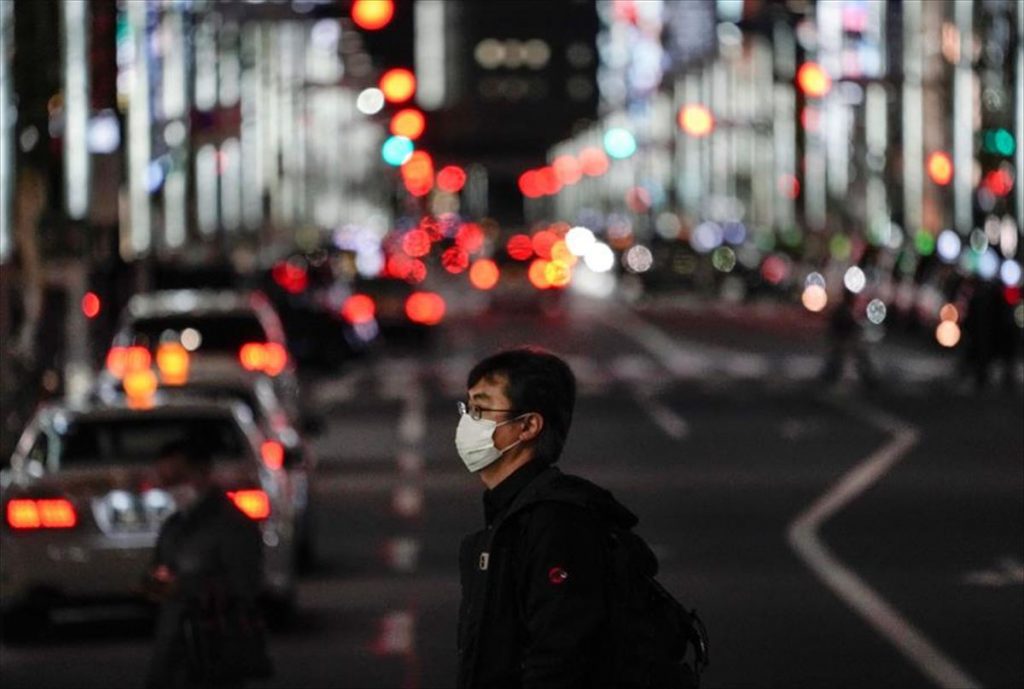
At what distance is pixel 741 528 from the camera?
22922mm

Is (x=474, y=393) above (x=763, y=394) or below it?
above

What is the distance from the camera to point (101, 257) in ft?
124

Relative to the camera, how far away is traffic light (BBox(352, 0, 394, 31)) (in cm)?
2488

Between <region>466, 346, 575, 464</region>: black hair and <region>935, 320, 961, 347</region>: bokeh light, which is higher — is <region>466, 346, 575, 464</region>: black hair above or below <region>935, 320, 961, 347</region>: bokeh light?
above

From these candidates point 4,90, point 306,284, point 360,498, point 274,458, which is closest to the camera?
point 274,458

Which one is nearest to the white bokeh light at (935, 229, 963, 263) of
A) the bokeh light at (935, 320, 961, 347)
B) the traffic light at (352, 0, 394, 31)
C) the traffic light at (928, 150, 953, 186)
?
the bokeh light at (935, 320, 961, 347)

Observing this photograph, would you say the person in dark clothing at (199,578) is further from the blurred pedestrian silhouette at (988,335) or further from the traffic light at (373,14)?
the blurred pedestrian silhouette at (988,335)

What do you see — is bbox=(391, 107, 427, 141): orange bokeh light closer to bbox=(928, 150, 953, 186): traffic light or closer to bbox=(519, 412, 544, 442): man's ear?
bbox=(519, 412, 544, 442): man's ear

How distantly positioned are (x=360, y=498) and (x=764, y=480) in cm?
388

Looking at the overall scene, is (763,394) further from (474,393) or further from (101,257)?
(474,393)

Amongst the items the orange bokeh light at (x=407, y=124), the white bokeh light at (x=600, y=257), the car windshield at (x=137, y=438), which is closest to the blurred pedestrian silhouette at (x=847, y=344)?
the orange bokeh light at (x=407, y=124)

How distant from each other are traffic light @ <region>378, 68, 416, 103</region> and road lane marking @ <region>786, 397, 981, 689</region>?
6.19 m

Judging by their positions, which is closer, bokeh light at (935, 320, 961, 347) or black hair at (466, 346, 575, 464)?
black hair at (466, 346, 575, 464)

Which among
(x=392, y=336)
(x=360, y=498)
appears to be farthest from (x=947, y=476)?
(x=392, y=336)
